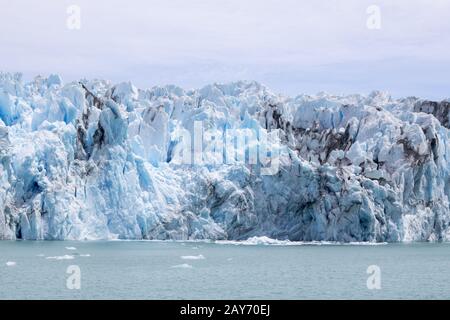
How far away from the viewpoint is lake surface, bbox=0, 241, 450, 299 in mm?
30203

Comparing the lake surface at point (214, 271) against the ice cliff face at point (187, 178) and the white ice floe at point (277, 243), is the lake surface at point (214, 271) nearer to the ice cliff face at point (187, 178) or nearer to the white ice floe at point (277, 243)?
the white ice floe at point (277, 243)

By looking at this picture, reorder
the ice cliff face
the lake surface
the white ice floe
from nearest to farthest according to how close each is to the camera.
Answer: the lake surface → the ice cliff face → the white ice floe

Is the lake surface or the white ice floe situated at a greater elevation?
the lake surface

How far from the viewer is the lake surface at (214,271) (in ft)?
99.1

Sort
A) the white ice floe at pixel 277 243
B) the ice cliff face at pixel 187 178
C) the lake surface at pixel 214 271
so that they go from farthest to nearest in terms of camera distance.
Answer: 1. the white ice floe at pixel 277 243
2. the ice cliff face at pixel 187 178
3. the lake surface at pixel 214 271

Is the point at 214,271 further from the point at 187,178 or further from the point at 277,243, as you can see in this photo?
the point at 187,178

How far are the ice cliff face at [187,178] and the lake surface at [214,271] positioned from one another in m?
3.00

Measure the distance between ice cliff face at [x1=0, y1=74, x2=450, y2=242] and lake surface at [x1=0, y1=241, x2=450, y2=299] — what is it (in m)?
3.00

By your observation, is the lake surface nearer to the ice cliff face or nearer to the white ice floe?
the white ice floe

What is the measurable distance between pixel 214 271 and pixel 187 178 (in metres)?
23.8

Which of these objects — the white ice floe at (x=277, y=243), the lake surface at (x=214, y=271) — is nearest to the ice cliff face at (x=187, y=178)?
the white ice floe at (x=277, y=243)

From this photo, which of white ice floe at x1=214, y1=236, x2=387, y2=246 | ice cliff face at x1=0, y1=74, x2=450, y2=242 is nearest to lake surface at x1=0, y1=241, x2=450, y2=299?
white ice floe at x1=214, y1=236, x2=387, y2=246
